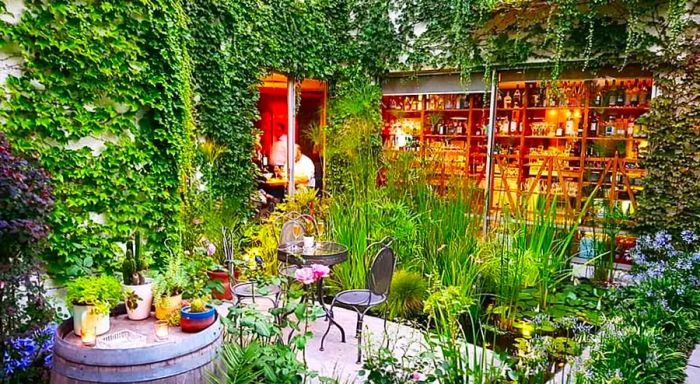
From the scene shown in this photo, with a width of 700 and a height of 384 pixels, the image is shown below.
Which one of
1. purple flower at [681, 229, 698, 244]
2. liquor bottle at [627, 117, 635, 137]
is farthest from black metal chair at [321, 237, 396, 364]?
liquor bottle at [627, 117, 635, 137]

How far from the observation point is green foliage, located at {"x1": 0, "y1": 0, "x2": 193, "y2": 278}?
10.8 ft

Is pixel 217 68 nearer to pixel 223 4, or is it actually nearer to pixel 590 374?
pixel 223 4

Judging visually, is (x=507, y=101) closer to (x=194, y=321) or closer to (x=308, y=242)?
(x=308, y=242)

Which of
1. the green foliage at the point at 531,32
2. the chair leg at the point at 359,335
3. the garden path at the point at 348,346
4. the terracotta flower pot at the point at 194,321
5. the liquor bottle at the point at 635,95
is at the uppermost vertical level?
the green foliage at the point at 531,32

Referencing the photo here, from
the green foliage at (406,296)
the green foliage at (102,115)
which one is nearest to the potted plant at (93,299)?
the green foliage at (102,115)

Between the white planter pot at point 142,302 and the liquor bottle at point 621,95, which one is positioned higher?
the liquor bottle at point 621,95

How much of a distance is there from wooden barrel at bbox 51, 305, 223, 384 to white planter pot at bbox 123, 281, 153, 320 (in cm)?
26

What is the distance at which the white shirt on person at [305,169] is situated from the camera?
712 cm

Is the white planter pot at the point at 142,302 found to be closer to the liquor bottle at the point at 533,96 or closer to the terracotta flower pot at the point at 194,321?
the terracotta flower pot at the point at 194,321

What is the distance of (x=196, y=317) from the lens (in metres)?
2.14

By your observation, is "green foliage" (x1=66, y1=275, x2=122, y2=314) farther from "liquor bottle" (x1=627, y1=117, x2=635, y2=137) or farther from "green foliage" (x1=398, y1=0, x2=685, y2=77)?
"liquor bottle" (x1=627, y1=117, x2=635, y2=137)

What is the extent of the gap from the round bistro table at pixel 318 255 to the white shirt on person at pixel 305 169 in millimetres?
3137

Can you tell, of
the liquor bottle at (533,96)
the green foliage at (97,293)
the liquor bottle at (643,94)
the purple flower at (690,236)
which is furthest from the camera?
the liquor bottle at (533,96)

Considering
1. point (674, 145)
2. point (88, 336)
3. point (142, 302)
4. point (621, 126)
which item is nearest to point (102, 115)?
point (142, 302)
